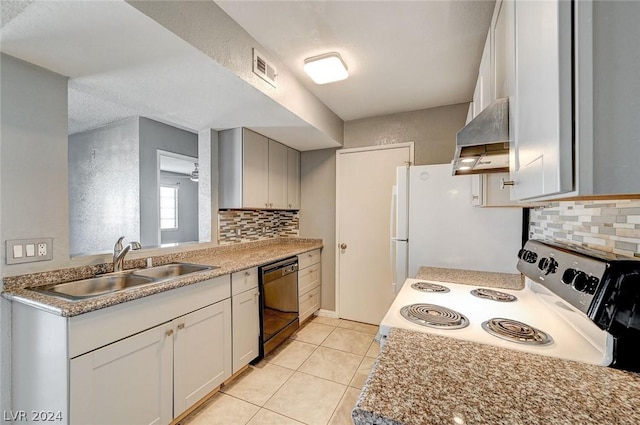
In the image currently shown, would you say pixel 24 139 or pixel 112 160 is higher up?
pixel 112 160

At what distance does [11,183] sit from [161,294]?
94cm

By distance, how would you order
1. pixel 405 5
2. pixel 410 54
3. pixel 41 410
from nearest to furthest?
pixel 41 410 → pixel 405 5 → pixel 410 54

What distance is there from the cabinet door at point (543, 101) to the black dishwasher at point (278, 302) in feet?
6.63

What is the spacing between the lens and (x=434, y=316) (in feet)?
3.76

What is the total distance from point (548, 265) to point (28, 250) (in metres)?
2.46

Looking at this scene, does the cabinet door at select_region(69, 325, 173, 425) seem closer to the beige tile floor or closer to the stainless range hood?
the beige tile floor

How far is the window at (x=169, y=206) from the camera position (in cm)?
587

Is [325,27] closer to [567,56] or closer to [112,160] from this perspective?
[567,56]

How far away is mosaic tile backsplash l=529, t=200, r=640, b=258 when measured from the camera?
2.58 ft

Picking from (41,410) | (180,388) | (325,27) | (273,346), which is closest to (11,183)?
(41,410)

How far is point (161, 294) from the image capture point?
59.4 inches

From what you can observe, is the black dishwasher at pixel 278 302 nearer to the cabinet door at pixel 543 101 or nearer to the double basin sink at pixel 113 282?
the double basin sink at pixel 113 282

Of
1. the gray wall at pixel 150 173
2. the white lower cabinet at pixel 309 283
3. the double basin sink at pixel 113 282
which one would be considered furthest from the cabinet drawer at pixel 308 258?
Answer: the gray wall at pixel 150 173

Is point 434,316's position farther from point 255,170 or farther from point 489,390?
point 255,170
